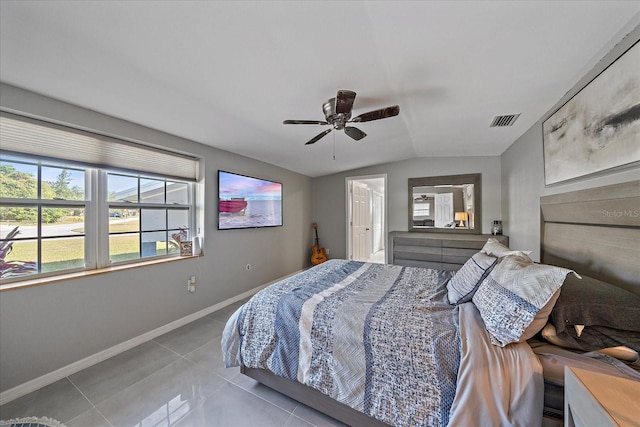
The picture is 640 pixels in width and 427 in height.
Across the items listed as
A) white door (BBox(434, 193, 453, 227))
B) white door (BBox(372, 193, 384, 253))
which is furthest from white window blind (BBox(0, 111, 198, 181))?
white door (BBox(372, 193, 384, 253))

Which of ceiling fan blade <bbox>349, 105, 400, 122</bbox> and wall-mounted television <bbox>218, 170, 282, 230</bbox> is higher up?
ceiling fan blade <bbox>349, 105, 400, 122</bbox>

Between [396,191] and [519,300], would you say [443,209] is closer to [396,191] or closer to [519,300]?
[396,191]

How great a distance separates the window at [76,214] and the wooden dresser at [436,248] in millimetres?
3353

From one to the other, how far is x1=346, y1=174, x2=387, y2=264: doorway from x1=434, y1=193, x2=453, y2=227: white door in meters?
0.93

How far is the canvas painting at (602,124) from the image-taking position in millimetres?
1111

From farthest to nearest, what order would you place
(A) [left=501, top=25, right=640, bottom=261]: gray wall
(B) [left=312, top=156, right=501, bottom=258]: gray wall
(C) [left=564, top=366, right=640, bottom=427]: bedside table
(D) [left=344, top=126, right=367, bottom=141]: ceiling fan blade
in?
(B) [left=312, top=156, right=501, bottom=258]: gray wall → (D) [left=344, top=126, right=367, bottom=141]: ceiling fan blade → (A) [left=501, top=25, right=640, bottom=261]: gray wall → (C) [left=564, top=366, right=640, bottom=427]: bedside table

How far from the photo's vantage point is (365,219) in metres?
5.87

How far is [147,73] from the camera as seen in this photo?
1550 mm

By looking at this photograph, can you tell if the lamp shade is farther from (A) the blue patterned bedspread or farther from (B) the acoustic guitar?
(B) the acoustic guitar

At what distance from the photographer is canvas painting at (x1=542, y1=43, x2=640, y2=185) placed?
1.11m

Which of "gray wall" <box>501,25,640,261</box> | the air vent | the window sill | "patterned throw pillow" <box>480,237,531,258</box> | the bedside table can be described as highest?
the air vent

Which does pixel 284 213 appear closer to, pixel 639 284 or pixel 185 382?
pixel 185 382

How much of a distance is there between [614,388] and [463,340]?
1.53ft

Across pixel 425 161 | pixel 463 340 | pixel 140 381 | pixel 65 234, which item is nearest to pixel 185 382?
pixel 140 381
